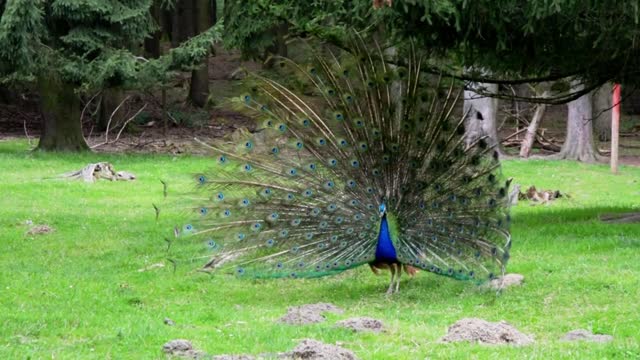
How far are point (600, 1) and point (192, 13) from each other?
26.8 meters

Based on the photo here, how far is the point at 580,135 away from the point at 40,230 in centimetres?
1697

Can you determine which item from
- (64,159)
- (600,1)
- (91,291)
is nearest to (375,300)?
(91,291)

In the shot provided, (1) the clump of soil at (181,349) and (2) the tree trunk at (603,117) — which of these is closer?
(1) the clump of soil at (181,349)

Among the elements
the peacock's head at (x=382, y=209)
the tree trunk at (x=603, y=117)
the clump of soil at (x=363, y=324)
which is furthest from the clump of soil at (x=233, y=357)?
the tree trunk at (x=603, y=117)

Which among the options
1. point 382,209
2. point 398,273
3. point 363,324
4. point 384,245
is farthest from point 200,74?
point 363,324

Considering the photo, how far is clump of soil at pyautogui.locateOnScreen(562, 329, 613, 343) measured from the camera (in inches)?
313

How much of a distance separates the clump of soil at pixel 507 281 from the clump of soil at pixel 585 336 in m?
1.85

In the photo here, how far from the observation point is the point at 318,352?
6.91 metres

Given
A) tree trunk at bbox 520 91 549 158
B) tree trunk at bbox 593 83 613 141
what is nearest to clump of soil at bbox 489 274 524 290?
tree trunk at bbox 520 91 549 158

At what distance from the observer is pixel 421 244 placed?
1000 cm

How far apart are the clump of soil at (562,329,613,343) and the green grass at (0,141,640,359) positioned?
127 millimetres

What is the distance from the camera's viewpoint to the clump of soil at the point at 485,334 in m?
7.86

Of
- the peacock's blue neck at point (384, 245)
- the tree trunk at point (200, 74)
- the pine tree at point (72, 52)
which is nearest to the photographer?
the peacock's blue neck at point (384, 245)

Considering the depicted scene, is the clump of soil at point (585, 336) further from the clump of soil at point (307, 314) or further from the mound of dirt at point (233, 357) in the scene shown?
the mound of dirt at point (233, 357)
